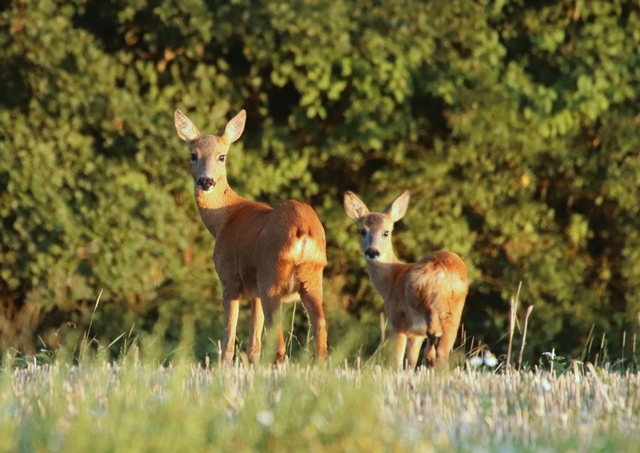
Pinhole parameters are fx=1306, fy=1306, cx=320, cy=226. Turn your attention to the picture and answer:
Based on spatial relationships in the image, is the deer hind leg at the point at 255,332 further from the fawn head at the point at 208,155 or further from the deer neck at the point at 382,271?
the deer neck at the point at 382,271

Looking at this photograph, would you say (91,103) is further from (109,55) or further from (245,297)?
(245,297)

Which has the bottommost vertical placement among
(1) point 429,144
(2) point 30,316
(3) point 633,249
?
(2) point 30,316

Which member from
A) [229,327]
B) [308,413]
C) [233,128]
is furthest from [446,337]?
[308,413]

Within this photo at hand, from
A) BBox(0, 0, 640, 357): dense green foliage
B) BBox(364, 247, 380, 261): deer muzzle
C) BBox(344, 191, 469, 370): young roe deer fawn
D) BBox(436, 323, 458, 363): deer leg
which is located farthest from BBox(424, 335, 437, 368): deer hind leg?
BBox(0, 0, 640, 357): dense green foliage

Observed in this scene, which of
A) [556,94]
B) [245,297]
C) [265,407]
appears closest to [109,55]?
[556,94]

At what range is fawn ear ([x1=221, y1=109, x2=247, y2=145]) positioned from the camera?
901cm

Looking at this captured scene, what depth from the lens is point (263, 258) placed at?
297 inches

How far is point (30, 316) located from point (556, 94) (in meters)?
5.34

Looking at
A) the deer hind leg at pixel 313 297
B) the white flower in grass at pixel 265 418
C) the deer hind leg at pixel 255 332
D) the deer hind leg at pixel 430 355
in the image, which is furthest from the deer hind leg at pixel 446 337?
the white flower in grass at pixel 265 418

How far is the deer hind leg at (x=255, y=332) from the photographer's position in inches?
301

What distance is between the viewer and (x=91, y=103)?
12.2m

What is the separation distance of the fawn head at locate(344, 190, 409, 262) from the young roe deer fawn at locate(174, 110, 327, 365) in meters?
0.92

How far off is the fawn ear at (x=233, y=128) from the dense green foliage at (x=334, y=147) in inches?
119

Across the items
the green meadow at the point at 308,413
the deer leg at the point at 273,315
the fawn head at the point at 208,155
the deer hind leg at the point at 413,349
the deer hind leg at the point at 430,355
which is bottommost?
the deer hind leg at the point at 413,349
